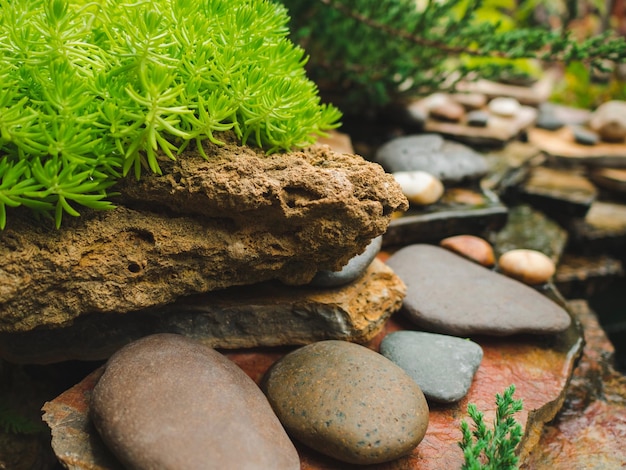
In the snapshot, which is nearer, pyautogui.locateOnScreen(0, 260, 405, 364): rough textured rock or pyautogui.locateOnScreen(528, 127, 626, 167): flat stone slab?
pyautogui.locateOnScreen(0, 260, 405, 364): rough textured rock

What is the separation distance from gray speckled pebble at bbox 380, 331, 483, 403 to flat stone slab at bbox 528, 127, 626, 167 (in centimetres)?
332

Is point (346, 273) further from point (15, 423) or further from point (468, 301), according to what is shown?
point (15, 423)

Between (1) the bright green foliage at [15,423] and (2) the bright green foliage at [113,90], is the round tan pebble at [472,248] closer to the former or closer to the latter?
(2) the bright green foliage at [113,90]

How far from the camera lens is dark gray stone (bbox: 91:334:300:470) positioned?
5.58 feet

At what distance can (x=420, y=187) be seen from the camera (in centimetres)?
361

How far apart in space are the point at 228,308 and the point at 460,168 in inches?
92.2

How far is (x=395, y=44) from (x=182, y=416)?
3.42m

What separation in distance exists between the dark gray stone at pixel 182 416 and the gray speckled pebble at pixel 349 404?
0.12 metres

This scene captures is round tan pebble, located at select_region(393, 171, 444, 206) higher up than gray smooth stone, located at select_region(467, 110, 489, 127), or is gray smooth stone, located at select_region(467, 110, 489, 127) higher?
gray smooth stone, located at select_region(467, 110, 489, 127)

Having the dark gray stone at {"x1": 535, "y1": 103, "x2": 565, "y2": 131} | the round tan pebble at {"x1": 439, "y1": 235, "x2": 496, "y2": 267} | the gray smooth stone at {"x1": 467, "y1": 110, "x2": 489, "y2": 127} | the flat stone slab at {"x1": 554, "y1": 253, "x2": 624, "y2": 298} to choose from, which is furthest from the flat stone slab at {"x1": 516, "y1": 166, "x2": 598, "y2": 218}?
the round tan pebble at {"x1": 439, "y1": 235, "x2": 496, "y2": 267}

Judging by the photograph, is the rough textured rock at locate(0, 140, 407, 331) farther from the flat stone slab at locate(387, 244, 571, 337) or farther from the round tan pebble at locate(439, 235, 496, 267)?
the round tan pebble at locate(439, 235, 496, 267)

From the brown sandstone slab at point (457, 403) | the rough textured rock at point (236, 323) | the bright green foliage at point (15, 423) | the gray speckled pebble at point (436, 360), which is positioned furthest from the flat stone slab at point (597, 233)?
the bright green foliage at point (15, 423)

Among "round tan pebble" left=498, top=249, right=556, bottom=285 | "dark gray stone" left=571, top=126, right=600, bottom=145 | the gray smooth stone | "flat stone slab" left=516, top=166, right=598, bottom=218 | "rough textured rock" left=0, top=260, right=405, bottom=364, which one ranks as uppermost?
"dark gray stone" left=571, top=126, right=600, bottom=145

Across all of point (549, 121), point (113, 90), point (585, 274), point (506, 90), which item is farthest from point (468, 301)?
point (506, 90)
